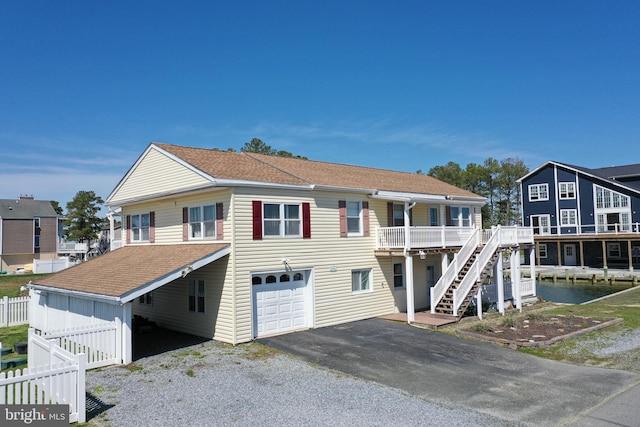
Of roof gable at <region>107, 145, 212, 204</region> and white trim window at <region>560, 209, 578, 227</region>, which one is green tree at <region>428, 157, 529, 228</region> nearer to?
white trim window at <region>560, 209, 578, 227</region>

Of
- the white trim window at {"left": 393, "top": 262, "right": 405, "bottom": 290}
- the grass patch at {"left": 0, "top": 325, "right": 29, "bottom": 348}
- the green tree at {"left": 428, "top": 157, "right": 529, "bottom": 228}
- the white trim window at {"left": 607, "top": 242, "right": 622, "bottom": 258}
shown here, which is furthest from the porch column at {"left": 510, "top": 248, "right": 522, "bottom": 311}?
the green tree at {"left": 428, "top": 157, "right": 529, "bottom": 228}

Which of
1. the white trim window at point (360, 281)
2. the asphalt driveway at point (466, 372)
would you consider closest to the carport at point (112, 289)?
the asphalt driveway at point (466, 372)

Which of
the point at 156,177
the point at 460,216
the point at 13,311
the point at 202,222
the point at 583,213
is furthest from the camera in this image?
the point at 583,213

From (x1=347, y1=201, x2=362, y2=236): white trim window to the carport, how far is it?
5797 mm

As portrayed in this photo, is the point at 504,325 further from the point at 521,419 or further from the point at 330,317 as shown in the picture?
the point at 521,419

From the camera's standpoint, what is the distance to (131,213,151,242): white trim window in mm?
20406

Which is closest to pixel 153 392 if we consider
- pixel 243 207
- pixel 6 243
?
pixel 243 207

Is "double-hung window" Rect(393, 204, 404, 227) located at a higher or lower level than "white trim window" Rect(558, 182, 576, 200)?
lower

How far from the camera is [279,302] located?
16641 mm

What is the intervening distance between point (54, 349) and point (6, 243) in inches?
2116

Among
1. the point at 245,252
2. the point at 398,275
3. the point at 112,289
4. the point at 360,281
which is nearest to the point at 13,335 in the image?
the point at 112,289

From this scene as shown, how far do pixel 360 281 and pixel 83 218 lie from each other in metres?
67.9

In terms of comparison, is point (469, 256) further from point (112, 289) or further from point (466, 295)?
point (112, 289)

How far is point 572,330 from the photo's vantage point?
16250 millimetres
